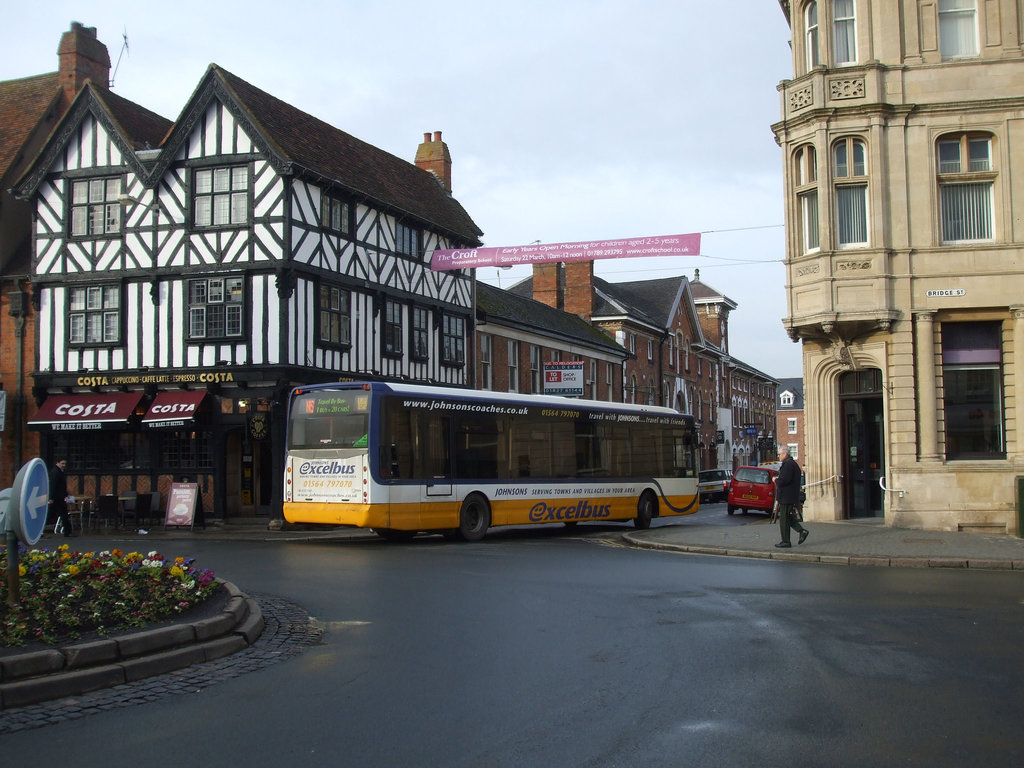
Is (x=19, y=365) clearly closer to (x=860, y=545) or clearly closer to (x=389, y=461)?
(x=389, y=461)

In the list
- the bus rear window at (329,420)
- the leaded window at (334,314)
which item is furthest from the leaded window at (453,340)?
the bus rear window at (329,420)

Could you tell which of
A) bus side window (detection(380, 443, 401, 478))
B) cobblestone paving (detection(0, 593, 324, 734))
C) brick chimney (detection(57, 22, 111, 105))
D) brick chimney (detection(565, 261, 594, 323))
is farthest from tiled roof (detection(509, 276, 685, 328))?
cobblestone paving (detection(0, 593, 324, 734))

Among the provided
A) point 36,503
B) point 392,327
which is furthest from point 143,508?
point 36,503

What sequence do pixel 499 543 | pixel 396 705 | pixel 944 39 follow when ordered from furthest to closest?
pixel 944 39
pixel 499 543
pixel 396 705

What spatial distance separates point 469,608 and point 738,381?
71359mm

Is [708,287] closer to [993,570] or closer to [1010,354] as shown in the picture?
[1010,354]

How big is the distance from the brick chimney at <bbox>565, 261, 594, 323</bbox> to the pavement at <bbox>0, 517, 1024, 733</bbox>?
2580cm

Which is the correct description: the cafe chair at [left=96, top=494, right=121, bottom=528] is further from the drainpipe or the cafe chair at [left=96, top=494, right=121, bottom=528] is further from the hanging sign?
the hanging sign

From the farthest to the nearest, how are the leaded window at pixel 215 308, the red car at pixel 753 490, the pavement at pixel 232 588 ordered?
the red car at pixel 753 490 → the leaded window at pixel 215 308 → the pavement at pixel 232 588

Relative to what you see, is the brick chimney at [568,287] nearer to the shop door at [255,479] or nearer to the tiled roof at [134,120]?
the tiled roof at [134,120]

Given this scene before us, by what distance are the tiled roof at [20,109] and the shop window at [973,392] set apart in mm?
26338

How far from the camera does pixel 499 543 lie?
19.8m

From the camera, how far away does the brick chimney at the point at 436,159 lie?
127ft

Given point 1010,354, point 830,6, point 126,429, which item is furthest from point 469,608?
point 126,429
